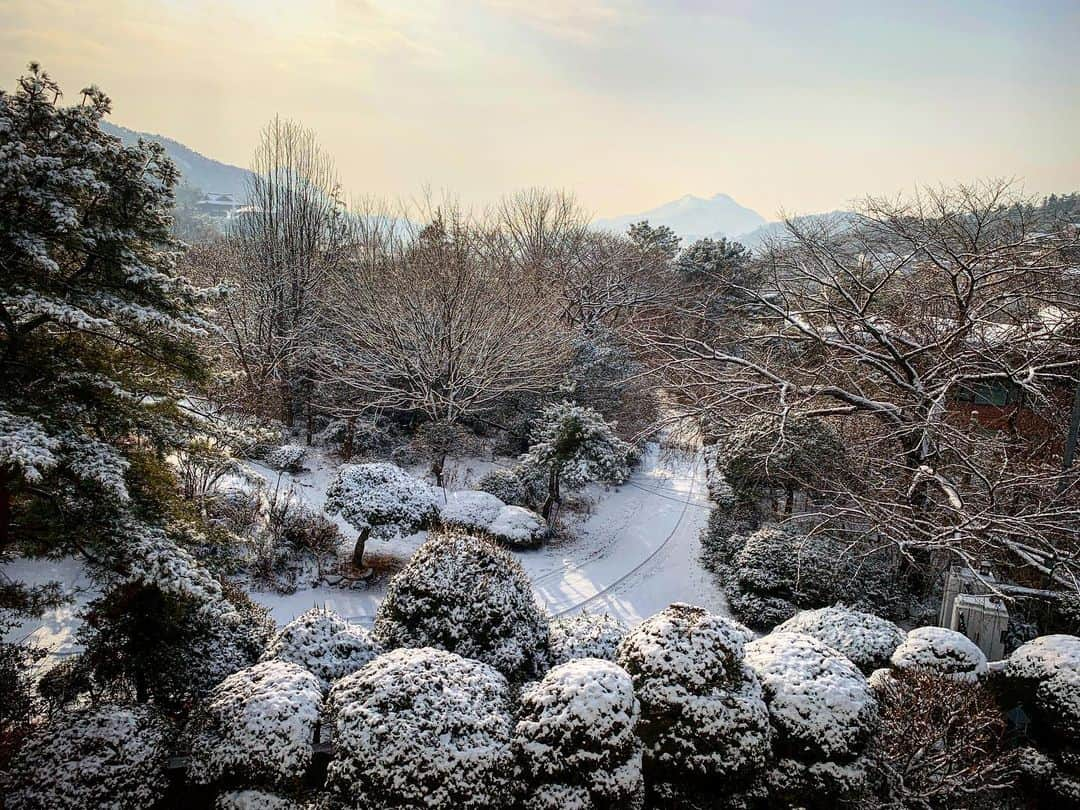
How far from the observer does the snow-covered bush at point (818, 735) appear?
16.2 feet

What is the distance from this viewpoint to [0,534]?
189 inches

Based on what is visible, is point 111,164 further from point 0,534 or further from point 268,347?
point 268,347

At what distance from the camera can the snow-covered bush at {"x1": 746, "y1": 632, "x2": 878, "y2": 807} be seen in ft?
16.2

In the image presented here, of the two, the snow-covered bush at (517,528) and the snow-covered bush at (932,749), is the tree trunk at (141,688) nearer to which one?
the snow-covered bush at (517,528)

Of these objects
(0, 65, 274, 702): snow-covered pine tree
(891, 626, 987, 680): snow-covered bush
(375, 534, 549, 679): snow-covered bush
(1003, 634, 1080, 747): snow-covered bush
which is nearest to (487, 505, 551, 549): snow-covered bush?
(375, 534, 549, 679): snow-covered bush

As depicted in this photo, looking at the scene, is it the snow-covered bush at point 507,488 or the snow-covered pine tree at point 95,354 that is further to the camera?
the snow-covered bush at point 507,488

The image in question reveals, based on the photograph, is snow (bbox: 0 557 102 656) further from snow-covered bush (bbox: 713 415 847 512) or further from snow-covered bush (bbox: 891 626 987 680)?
snow-covered bush (bbox: 713 415 847 512)

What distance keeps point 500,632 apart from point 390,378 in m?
12.6

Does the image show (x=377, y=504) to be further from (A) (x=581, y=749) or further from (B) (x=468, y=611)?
(A) (x=581, y=749)

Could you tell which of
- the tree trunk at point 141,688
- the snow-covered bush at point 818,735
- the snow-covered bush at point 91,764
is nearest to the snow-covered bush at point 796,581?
the snow-covered bush at point 818,735

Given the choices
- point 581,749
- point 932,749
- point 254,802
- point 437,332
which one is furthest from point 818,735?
point 437,332

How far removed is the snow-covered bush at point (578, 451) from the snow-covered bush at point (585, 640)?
258 inches

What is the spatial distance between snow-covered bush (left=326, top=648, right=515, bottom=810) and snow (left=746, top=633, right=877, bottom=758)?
245 centimetres

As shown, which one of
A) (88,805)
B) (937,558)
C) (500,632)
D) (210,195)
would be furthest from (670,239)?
(210,195)
